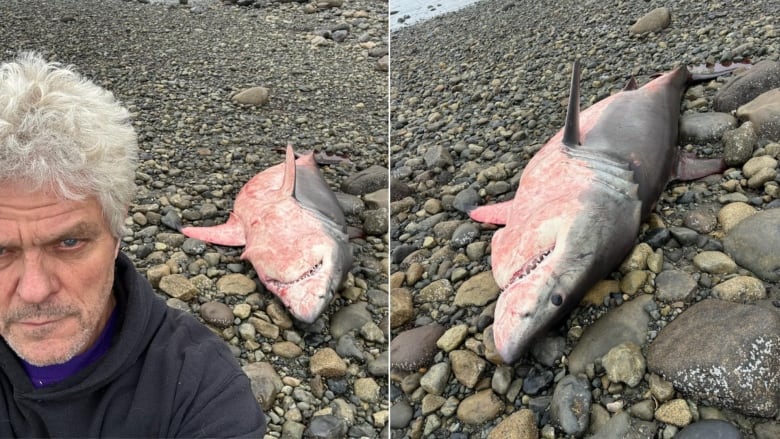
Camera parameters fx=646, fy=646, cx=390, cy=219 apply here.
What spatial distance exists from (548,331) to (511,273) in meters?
0.37

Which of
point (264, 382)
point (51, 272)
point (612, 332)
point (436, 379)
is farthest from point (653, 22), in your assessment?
point (51, 272)

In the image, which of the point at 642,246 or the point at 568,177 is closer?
the point at 642,246

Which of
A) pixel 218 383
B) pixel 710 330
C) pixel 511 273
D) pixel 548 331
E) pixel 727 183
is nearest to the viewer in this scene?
pixel 218 383

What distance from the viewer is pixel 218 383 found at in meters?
1.76

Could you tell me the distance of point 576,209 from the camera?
3.25 metres

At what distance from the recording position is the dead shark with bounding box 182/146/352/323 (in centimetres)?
367

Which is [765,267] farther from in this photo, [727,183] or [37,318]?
[37,318]

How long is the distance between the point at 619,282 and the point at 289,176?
222 cm

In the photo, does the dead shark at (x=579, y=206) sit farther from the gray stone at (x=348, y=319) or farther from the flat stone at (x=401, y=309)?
the gray stone at (x=348, y=319)

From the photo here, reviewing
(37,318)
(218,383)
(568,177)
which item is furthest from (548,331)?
(37,318)

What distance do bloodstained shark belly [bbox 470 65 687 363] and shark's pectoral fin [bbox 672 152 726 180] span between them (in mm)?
51

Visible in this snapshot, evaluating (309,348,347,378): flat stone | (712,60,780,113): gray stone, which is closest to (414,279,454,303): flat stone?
(309,348,347,378): flat stone

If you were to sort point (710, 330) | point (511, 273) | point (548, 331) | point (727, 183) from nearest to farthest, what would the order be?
point (710, 330) < point (548, 331) < point (511, 273) < point (727, 183)

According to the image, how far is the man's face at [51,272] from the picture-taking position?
5.34ft
